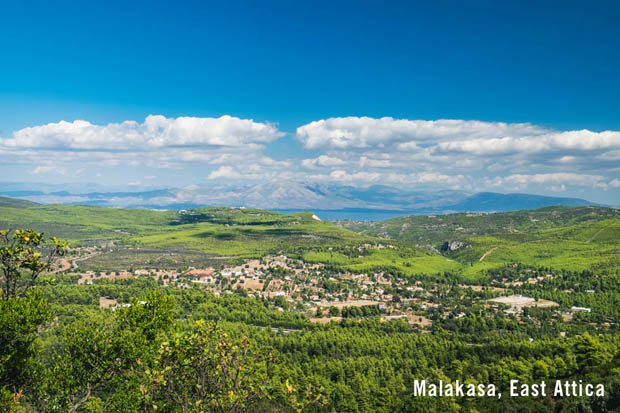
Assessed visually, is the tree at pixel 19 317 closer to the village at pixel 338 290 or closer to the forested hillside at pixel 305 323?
the forested hillside at pixel 305 323

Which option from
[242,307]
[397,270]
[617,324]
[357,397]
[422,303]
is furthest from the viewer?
[397,270]

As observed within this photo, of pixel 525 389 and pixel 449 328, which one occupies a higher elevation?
pixel 525 389

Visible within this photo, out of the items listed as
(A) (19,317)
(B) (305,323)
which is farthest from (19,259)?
(B) (305,323)

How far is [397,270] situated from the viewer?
472 feet

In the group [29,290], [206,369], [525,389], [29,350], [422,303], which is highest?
[29,290]

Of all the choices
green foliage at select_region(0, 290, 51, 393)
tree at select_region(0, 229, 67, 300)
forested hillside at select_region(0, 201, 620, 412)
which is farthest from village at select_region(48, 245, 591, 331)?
tree at select_region(0, 229, 67, 300)

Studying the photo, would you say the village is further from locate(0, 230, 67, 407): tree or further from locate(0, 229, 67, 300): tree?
locate(0, 229, 67, 300): tree

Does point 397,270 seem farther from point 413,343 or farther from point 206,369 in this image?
point 206,369

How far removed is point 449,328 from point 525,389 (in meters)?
41.9

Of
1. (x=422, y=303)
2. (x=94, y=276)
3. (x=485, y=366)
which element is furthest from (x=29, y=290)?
(x=94, y=276)

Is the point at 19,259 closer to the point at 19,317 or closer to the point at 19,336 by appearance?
the point at 19,317

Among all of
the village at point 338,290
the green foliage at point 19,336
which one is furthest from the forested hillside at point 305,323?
the village at point 338,290

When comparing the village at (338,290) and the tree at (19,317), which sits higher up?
the tree at (19,317)

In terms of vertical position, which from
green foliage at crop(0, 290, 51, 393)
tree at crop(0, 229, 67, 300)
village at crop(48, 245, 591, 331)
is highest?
tree at crop(0, 229, 67, 300)
